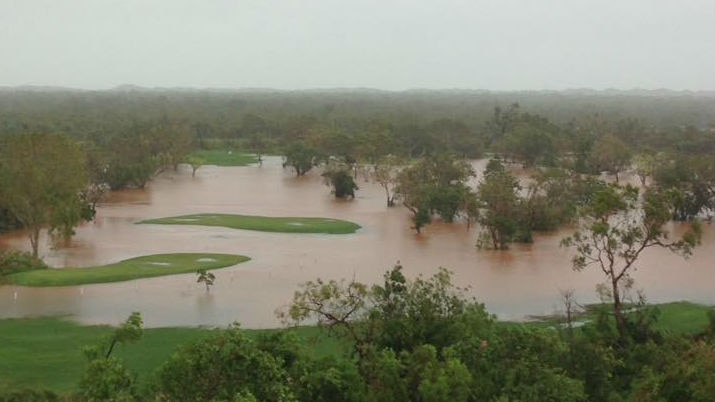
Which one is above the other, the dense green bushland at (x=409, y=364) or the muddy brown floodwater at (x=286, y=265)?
the dense green bushland at (x=409, y=364)

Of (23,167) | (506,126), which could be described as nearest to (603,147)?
(506,126)

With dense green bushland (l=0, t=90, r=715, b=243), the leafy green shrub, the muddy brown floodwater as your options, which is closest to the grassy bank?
the muddy brown floodwater

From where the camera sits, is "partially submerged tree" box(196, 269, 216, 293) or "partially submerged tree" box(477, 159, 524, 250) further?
"partially submerged tree" box(477, 159, 524, 250)

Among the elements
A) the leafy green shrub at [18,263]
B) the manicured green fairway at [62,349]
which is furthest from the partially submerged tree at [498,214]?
the leafy green shrub at [18,263]

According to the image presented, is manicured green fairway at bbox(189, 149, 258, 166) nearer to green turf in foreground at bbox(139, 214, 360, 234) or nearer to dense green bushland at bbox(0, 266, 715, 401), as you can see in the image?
green turf in foreground at bbox(139, 214, 360, 234)

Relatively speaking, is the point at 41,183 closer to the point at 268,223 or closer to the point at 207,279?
the point at 207,279

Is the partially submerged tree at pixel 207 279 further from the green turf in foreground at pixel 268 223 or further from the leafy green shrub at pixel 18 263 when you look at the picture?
the green turf in foreground at pixel 268 223

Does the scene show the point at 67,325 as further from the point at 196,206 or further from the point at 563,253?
the point at 196,206
